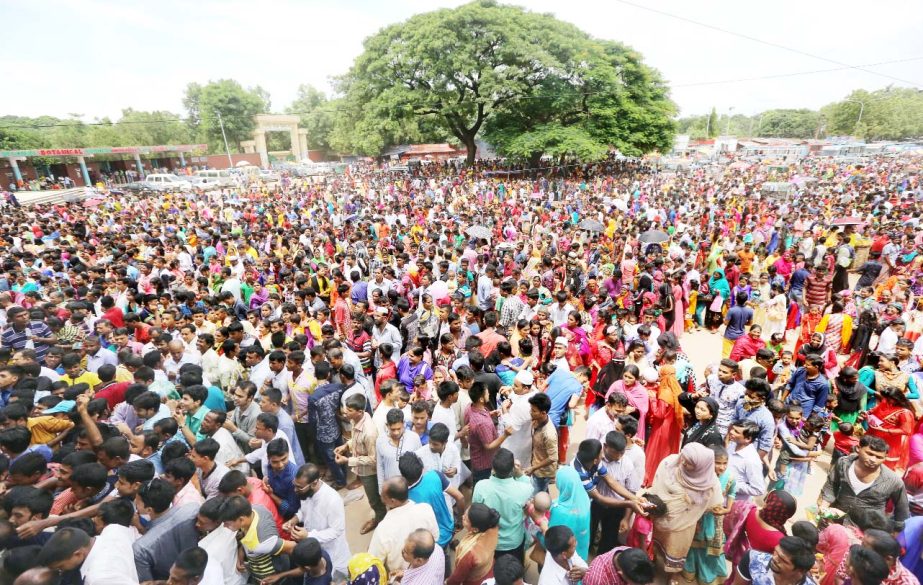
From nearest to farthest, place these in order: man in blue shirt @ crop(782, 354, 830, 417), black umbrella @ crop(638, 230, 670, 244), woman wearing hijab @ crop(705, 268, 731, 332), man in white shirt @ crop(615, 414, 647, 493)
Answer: man in white shirt @ crop(615, 414, 647, 493), man in blue shirt @ crop(782, 354, 830, 417), woman wearing hijab @ crop(705, 268, 731, 332), black umbrella @ crop(638, 230, 670, 244)

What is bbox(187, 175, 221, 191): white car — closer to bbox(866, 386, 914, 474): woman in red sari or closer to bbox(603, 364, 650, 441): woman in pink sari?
bbox(603, 364, 650, 441): woman in pink sari

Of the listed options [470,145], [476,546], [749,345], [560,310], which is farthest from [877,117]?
[476,546]

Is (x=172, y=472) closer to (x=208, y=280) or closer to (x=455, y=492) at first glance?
(x=455, y=492)

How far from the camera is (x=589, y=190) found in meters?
20.7

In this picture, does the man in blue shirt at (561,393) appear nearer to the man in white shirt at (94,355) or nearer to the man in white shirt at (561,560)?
the man in white shirt at (561,560)

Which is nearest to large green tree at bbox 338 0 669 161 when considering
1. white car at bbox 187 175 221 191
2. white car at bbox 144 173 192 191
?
white car at bbox 187 175 221 191

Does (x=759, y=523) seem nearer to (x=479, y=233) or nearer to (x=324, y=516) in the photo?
(x=324, y=516)

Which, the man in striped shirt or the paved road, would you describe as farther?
the man in striped shirt

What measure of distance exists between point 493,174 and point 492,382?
81.3ft

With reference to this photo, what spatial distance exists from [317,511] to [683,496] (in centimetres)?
224

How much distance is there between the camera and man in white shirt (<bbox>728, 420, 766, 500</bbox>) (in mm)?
3160

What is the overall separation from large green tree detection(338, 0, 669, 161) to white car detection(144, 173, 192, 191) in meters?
12.6

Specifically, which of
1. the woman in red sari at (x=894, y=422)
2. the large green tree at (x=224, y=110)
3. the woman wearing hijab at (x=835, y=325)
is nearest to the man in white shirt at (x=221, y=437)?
the woman in red sari at (x=894, y=422)

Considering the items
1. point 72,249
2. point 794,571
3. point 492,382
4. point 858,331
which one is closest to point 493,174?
point 72,249
